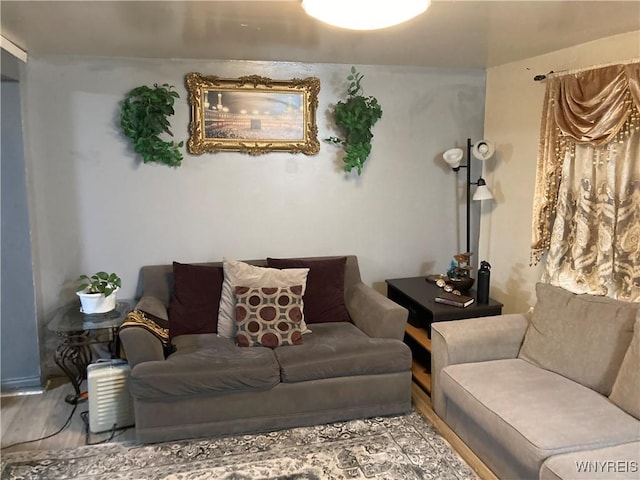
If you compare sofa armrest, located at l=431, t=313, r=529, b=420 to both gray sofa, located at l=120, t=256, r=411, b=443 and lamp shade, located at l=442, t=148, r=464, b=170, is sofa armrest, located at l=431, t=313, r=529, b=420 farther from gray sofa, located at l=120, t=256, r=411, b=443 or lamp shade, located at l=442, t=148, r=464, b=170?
lamp shade, located at l=442, t=148, r=464, b=170

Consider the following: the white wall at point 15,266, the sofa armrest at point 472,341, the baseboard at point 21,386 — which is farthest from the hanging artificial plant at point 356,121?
the baseboard at point 21,386

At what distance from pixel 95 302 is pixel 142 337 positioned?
24.3 inches

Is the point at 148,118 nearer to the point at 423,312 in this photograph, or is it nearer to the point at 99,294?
the point at 99,294

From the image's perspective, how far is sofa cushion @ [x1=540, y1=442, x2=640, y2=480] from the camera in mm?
1754

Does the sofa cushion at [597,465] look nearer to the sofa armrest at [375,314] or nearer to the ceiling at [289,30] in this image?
the sofa armrest at [375,314]

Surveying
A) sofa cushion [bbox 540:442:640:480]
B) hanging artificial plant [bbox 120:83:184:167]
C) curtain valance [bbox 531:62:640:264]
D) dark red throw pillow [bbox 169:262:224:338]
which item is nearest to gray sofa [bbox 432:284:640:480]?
sofa cushion [bbox 540:442:640:480]

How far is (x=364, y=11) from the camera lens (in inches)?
70.9

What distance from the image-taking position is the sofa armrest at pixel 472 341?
2.72 meters

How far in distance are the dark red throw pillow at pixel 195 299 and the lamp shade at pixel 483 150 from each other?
2.01 meters

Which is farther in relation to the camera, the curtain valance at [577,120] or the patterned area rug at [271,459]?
the curtain valance at [577,120]

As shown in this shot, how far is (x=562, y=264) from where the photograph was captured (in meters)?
3.09

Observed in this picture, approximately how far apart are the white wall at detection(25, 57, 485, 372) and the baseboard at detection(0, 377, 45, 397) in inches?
15.8

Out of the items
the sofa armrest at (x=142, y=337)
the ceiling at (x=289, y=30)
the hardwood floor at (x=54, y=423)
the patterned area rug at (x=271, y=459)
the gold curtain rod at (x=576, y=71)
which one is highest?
the ceiling at (x=289, y=30)

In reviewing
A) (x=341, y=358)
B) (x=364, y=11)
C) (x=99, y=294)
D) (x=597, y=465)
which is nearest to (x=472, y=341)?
(x=341, y=358)
